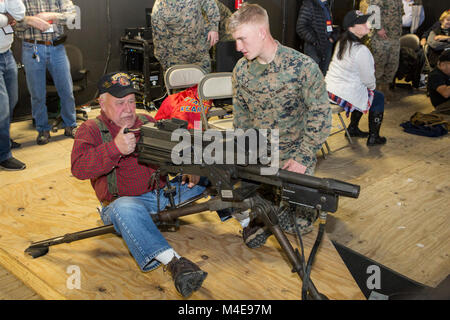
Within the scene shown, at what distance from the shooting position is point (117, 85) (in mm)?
2061

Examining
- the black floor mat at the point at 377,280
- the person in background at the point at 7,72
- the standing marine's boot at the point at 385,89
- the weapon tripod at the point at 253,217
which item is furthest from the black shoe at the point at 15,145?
the standing marine's boot at the point at 385,89

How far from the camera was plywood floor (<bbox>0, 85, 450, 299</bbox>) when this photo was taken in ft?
6.30

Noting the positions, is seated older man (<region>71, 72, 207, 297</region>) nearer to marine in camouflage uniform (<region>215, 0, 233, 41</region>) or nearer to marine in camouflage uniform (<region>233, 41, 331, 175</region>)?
marine in camouflage uniform (<region>233, 41, 331, 175</region>)

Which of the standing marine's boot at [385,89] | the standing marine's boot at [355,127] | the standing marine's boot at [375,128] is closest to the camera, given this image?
the standing marine's boot at [375,128]

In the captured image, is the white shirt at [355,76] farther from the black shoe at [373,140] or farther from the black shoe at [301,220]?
the black shoe at [301,220]

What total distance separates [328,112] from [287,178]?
744mm

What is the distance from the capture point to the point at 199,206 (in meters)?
1.90

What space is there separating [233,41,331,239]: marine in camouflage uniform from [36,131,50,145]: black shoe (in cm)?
249

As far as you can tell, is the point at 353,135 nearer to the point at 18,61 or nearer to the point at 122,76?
the point at 122,76

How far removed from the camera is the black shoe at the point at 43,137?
4.15 metres

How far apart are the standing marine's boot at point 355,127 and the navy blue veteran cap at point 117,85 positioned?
309cm

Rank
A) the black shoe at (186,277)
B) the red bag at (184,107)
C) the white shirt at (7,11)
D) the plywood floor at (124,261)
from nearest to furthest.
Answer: the black shoe at (186,277)
the plywood floor at (124,261)
the red bag at (184,107)
the white shirt at (7,11)

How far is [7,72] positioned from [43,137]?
32.3 inches

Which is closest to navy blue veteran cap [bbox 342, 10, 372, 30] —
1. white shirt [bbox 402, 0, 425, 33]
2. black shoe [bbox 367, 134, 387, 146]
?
black shoe [bbox 367, 134, 387, 146]
